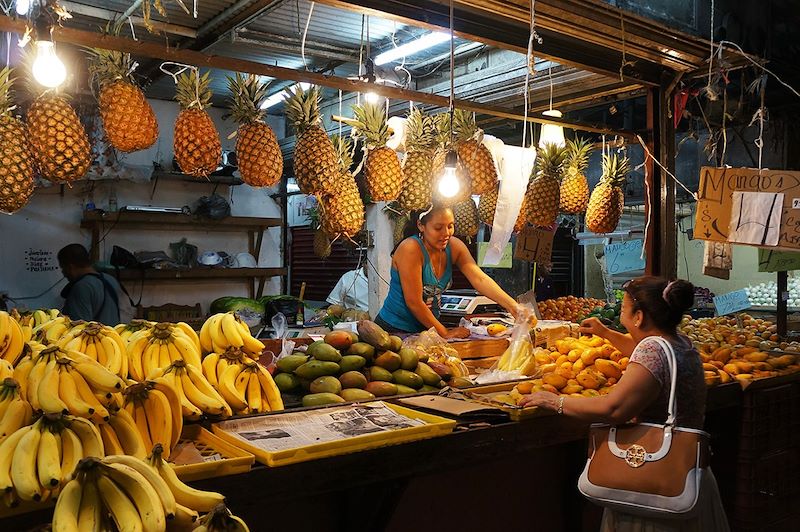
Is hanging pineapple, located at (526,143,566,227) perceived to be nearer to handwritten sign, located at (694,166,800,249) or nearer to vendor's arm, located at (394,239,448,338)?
vendor's arm, located at (394,239,448,338)

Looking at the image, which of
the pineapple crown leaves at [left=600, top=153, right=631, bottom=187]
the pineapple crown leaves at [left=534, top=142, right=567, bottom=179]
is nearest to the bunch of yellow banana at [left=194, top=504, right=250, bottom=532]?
the pineapple crown leaves at [left=534, top=142, right=567, bottom=179]

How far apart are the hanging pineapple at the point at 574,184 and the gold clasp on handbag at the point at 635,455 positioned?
11.9 feet

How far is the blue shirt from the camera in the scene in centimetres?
552

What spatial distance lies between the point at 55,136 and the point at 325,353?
1.77m

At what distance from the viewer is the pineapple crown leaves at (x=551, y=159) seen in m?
5.75

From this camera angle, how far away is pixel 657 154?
225 inches

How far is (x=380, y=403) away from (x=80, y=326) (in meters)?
1.42

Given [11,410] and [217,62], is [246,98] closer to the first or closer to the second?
[217,62]

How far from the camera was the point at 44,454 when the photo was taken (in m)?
1.69

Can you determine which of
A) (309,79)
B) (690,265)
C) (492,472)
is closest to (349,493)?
(492,472)

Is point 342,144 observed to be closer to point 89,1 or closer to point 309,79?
point 309,79

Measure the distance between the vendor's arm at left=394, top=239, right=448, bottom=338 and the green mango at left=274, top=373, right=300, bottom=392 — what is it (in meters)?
1.96

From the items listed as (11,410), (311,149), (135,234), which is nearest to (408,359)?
(311,149)

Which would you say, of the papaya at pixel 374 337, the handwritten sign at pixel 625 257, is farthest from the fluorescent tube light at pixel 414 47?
the papaya at pixel 374 337
